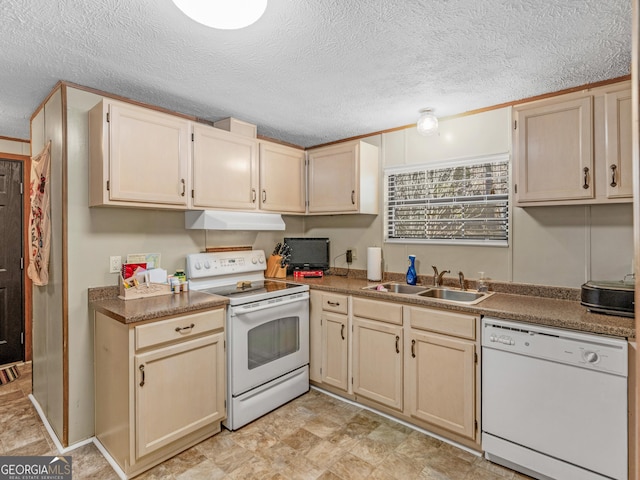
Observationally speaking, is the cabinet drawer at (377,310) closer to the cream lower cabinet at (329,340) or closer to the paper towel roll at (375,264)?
the cream lower cabinet at (329,340)

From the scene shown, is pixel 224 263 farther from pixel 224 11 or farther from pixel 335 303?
pixel 224 11

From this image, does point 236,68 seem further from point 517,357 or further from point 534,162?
point 517,357

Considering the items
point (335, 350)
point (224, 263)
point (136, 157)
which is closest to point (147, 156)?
point (136, 157)

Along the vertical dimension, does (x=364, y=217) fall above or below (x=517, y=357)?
above

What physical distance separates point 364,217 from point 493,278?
1260mm

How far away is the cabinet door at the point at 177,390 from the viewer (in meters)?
1.95

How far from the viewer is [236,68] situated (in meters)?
2.02

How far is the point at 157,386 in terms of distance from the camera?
79.4 inches

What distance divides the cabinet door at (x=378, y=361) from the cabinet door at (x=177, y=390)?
1.01m

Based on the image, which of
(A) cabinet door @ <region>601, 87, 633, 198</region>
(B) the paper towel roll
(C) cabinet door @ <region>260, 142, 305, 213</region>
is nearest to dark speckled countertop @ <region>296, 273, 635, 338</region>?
(B) the paper towel roll

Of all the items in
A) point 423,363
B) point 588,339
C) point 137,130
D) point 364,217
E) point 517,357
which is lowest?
point 423,363

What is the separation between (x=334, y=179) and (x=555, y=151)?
5.64 feet

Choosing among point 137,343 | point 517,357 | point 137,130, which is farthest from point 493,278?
point 137,130

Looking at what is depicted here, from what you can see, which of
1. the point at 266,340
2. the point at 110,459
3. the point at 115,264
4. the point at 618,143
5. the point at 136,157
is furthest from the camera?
the point at 266,340
